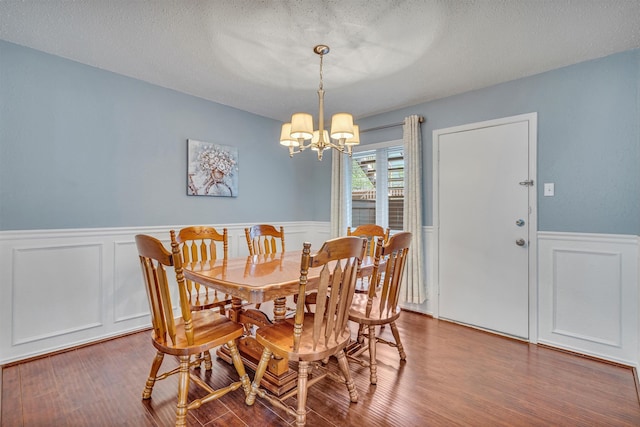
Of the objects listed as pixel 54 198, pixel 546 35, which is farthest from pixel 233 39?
pixel 546 35

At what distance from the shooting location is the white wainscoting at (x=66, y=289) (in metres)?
2.26

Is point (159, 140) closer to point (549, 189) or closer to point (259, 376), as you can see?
point (259, 376)

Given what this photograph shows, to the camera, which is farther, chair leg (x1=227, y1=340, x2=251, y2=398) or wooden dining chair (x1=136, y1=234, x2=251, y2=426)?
chair leg (x1=227, y1=340, x2=251, y2=398)

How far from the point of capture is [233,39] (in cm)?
219

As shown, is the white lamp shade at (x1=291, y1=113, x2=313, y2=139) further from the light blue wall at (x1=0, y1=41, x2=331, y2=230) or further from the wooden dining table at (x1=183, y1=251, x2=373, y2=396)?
the light blue wall at (x1=0, y1=41, x2=331, y2=230)

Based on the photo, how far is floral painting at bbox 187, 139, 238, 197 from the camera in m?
3.26

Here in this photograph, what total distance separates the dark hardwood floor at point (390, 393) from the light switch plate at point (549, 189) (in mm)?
1317

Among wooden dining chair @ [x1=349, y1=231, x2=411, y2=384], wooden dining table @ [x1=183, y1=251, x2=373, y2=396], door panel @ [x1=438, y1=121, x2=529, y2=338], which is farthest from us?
door panel @ [x1=438, y1=121, x2=529, y2=338]

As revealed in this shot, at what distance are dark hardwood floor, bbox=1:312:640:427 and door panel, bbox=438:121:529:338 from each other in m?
0.48

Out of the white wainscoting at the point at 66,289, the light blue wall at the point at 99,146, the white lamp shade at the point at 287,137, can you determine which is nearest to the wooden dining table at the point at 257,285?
the white lamp shade at the point at 287,137

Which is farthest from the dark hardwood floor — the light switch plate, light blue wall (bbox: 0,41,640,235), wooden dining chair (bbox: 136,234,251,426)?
the light switch plate

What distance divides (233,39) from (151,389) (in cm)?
236

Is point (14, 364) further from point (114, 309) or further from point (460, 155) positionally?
point (460, 155)

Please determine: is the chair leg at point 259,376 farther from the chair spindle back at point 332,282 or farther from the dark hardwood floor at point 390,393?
the chair spindle back at point 332,282
